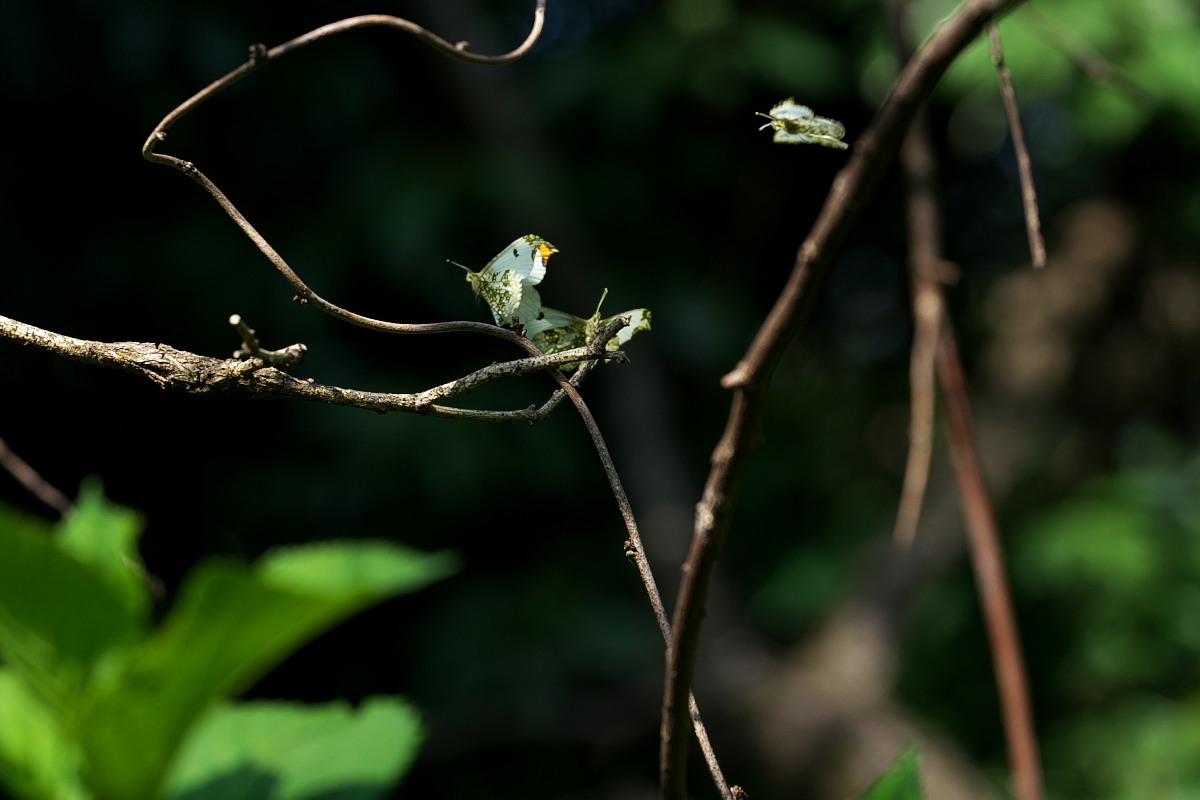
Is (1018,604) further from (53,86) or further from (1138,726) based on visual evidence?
(53,86)

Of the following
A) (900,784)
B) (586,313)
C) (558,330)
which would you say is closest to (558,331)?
(558,330)

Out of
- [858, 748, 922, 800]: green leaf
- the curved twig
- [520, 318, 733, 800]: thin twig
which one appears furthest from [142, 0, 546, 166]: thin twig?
[858, 748, 922, 800]: green leaf

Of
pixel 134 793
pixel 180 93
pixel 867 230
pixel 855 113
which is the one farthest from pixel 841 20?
pixel 134 793

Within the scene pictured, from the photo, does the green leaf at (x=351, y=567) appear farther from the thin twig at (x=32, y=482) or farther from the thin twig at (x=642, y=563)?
the thin twig at (x=642, y=563)

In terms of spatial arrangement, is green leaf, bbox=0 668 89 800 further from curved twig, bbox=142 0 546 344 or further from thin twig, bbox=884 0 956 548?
thin twig, bbox=884 0 956 548

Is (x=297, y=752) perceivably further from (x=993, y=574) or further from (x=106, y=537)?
(x=993, y=574)

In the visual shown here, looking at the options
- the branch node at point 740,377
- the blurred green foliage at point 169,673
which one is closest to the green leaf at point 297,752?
the blurred green foliage at point 169,673
